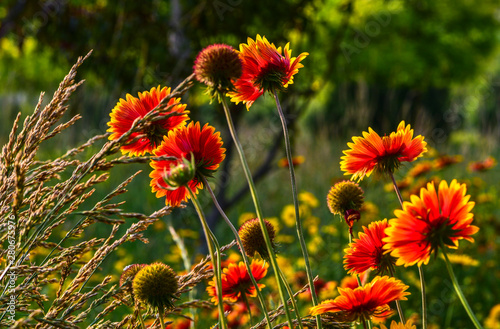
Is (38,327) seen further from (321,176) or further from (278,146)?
(321,176)

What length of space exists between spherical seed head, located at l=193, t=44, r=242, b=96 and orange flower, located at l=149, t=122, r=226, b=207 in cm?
8

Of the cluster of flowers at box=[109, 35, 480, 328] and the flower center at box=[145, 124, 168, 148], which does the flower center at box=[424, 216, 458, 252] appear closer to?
the cluster of flowers at box=[109, 35, 480, 328]

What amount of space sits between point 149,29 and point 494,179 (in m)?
4.80

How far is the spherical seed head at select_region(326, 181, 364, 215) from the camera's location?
3.23ft

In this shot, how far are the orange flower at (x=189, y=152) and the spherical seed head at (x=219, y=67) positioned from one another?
78 millimetres

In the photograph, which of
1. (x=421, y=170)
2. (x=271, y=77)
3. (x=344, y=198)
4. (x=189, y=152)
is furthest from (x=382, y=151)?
(x=421, y=170)

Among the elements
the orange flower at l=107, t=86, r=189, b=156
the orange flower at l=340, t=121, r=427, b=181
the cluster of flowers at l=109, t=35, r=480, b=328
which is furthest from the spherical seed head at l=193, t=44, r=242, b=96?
the orange flower at l=340, t=121, r=427, b=181

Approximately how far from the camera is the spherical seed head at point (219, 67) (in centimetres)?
79

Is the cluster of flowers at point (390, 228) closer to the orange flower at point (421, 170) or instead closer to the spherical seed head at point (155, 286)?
the spherical seed head at point (155, 286)

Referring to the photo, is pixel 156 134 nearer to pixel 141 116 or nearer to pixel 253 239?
pixel 141 116

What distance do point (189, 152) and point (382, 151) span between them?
1.12 ft

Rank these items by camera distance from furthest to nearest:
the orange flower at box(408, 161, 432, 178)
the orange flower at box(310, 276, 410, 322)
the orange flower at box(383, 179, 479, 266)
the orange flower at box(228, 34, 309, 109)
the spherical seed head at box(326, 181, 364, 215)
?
the orange flower at box(408, 161, 432, 178), the spherical seed head at box(326, 181, 364, 215), the orange flower at box(228, 34, 309, 109), the orange flower at box(310, 276, 410, 322), the orange flower at box(383, 179, 479, 266)

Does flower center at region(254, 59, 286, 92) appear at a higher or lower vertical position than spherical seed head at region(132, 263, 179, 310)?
higher

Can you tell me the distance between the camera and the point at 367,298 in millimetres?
786
